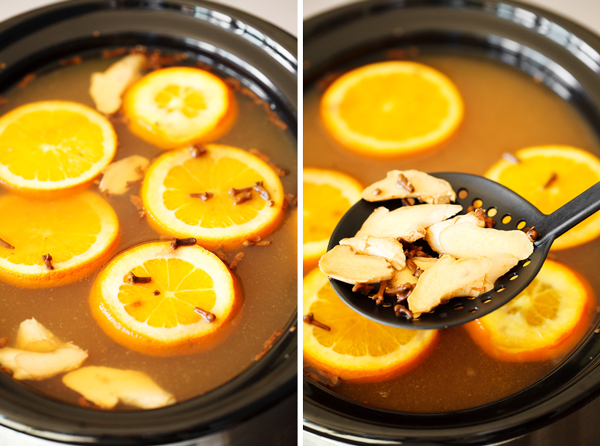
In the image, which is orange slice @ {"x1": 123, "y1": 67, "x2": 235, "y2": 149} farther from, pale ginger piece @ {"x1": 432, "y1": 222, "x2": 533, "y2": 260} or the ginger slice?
pale ginger piece @ {"x1": 432, "y1": 222, "x2": 533, "y2": 260}

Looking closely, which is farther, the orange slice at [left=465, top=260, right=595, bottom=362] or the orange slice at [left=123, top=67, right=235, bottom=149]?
the orange slice at [left=123, top=67, right=235, bottom=149]

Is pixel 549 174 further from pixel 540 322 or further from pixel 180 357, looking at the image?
pixel 180 357

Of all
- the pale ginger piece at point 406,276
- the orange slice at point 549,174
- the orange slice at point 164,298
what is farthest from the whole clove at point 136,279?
the orange slice at point 549,174

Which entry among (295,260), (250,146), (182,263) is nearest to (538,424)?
(295,260)

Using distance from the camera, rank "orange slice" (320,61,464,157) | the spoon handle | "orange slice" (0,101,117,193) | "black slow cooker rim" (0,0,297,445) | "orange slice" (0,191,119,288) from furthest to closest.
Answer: "orange slice" (320,61,464,157) → "orange slice" (0,101,117,193) → "orange slice" (0,191,119,288) → the spoon handle → "black slow cooker rim" (0,0,297,445)

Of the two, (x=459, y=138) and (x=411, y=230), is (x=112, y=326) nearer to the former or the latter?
(x=411, y=230)

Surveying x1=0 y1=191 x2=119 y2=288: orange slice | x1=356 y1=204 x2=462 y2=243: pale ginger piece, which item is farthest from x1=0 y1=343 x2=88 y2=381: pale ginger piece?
x1=356 y1=204 x2=462 y2=243: pale ginger piece
